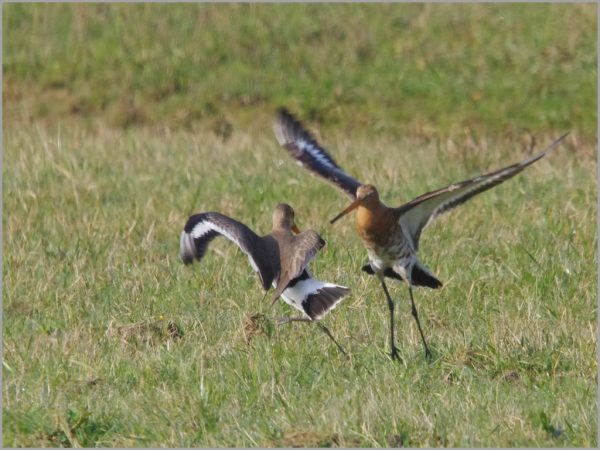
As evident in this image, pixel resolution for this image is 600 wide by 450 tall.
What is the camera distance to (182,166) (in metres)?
10.7

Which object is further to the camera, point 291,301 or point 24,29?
point 24,29

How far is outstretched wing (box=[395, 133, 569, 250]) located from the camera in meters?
6.00

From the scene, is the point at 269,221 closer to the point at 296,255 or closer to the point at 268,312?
the point at 268,312

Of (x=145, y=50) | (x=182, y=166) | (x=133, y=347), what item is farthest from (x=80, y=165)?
(x=145, y=50)

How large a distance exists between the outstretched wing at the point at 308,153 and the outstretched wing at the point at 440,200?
1.89 feet

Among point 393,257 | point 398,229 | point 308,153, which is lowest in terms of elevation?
point 393,257

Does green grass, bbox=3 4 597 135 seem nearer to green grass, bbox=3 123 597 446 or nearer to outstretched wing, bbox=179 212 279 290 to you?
green grass, bbox=3 123 597 446

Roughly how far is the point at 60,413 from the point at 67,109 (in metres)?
9.69

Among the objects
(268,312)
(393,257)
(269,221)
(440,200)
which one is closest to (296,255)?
(393,257)

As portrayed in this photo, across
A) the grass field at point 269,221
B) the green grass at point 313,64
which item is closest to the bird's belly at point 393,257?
the grass field at point 269,221

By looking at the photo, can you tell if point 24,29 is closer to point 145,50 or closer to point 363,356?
point 145,50

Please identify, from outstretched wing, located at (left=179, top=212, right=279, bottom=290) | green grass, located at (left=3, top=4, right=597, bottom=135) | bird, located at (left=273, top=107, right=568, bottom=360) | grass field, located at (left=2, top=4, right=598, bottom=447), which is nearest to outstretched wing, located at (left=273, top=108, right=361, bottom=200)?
bird, located at (left=273, top=107, right=568, bottom=360)

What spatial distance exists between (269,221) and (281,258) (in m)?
2.15

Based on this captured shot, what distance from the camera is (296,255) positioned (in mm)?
6734
